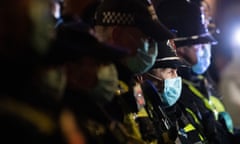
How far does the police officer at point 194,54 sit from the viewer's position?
344 centimetres

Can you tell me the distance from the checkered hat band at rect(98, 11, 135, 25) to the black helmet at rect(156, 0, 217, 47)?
89 cm

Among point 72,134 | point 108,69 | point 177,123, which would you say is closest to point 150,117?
point 177,123

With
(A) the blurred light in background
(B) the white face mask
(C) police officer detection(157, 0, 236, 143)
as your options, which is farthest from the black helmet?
(B) the white face mask

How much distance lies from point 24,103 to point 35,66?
0.29 feet

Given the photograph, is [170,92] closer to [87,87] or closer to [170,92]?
[170,92]

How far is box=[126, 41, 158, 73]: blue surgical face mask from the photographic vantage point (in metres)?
2.47

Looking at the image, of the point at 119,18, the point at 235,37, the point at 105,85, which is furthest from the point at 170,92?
the point at 235,37

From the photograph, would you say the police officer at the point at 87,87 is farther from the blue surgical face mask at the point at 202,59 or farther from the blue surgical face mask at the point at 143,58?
the blue surgical face mask at the point at 202,59

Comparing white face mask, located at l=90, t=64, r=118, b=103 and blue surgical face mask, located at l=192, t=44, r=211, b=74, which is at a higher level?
white face mask, located at l=90, t=64, r=118, b=103

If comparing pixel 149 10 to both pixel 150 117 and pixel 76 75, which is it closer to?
pixel 150 117

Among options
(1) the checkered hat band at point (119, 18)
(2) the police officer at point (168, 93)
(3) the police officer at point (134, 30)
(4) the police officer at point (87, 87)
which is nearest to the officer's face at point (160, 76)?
(2) the police officer at point (168, 93)

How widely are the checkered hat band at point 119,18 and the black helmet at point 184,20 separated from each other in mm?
892

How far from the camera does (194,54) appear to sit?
3750 millimetres

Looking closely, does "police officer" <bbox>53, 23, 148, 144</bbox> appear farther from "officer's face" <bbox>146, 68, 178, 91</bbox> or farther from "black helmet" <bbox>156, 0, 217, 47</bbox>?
"black helmet" <bbox>156, 0, 217, 47</bbox>
